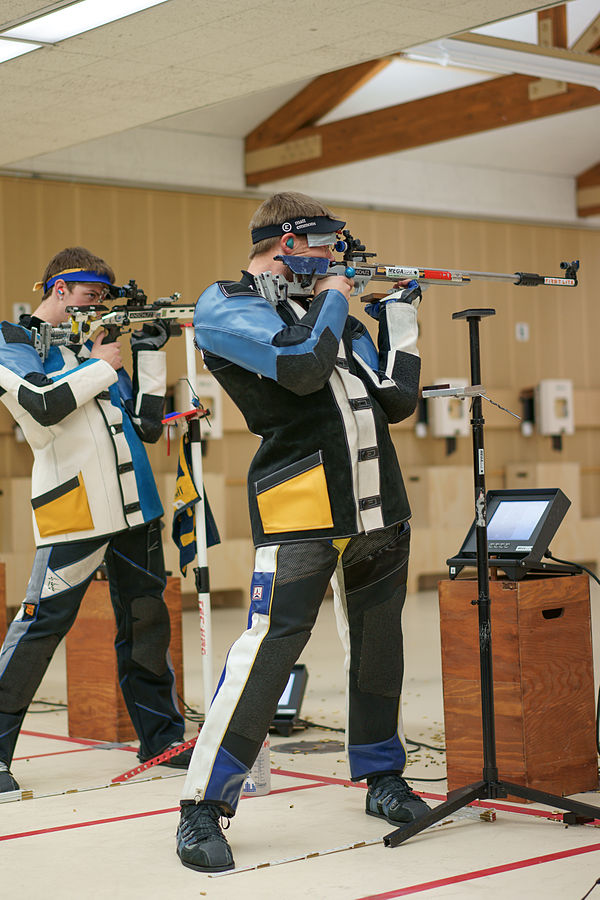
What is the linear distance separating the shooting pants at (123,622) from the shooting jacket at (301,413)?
107 centimetres

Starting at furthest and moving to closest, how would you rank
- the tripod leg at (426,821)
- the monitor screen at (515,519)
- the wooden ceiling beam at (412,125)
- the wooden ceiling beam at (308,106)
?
the wooden ceiling beam at (308,106) → the wooden ceiling beam at (412,125) → the monitor screen at (515,519) → the tripod leg at (426,821)

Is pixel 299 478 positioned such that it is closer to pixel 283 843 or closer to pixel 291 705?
pixel 283 843

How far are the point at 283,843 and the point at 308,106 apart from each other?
7281 millimetres

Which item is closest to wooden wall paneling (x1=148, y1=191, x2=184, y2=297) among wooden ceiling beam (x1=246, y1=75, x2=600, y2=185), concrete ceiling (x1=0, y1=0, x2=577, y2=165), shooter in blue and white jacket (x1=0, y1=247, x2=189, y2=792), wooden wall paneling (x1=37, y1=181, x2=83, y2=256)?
wooden wall paneling (x1=37, y1=181, x2=83, y2=256)

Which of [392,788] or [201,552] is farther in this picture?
[201,552]

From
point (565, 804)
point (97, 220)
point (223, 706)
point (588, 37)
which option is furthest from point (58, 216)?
point (565, 804)

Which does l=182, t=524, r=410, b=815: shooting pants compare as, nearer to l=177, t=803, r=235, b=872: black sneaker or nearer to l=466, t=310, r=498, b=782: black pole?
l=177, t=803, r=235, b=872: black sneaker

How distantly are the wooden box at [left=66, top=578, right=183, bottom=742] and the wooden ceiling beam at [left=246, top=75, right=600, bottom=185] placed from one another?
5325 mm

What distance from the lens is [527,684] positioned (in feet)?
10.7

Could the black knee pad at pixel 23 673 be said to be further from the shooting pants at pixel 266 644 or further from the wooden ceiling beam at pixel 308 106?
the wooden ceiling beam at pixel 308 106

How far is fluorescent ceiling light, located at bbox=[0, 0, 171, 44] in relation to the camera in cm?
404

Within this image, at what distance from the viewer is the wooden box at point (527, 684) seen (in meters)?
3.27

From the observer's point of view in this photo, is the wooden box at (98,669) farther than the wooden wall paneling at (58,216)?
No

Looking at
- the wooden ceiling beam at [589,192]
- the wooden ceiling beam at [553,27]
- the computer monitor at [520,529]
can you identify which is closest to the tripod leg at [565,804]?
the computer monitor at [520,529]
